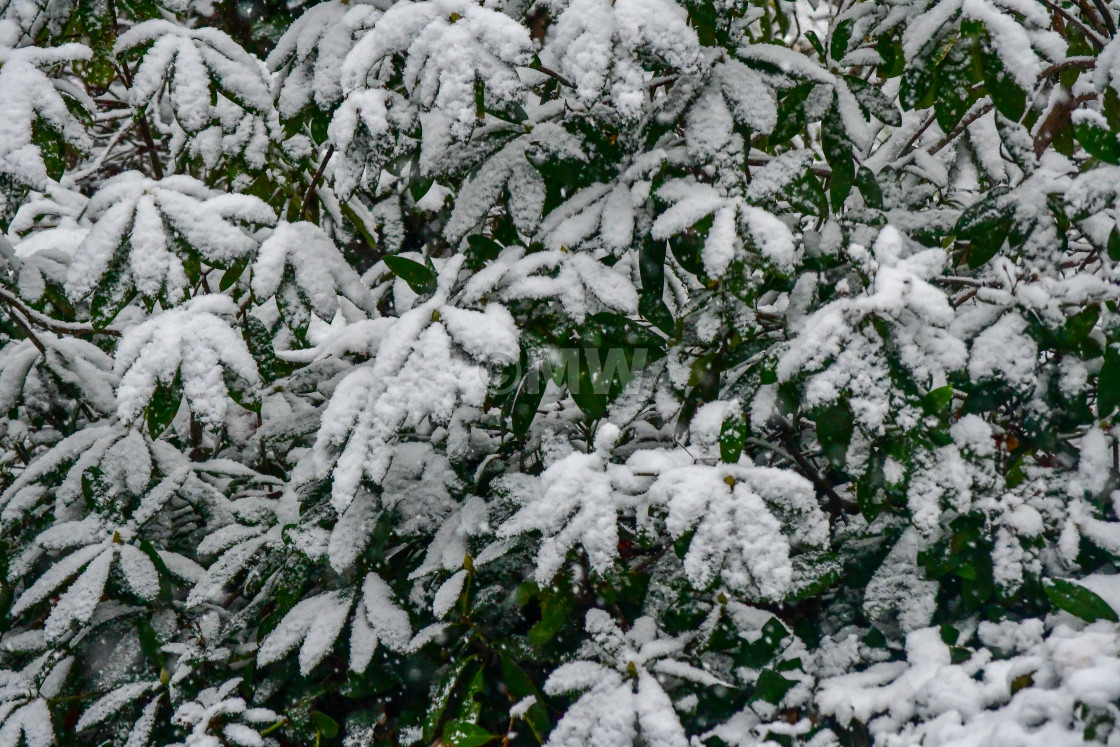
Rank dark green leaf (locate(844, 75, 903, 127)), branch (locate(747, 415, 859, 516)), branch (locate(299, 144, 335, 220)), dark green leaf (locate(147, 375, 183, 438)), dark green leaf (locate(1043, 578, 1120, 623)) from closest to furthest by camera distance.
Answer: dark green leaf (locate(1043, 578, 1120, 623)), dark green leaf (locate(147, 375, 183, 438)), dark green leaf (locate(844, 75, 903, 127)), branch (locate(747, 415, 859, 516)), branch (locate(299, 144, 335, 220))

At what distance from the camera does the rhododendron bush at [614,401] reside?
4.39ft

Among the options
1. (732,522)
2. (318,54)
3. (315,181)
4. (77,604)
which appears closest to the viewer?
(732,522)

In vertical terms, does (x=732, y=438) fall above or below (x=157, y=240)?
below

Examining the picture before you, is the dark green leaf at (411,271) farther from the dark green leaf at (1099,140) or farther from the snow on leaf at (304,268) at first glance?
the dark green leaf at (1099,140)

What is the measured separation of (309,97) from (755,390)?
3.47ft

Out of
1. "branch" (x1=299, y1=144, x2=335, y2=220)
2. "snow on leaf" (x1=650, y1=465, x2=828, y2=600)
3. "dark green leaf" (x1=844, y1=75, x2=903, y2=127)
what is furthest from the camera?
"branch" (x1=299, y1=144, x2=335, y2=220)

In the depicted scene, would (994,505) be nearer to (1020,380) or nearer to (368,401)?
(1020,380)

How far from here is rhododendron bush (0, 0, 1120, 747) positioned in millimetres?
1337

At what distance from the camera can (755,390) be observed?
1.51 metres

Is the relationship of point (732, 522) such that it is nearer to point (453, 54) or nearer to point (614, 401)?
point (614, 401)

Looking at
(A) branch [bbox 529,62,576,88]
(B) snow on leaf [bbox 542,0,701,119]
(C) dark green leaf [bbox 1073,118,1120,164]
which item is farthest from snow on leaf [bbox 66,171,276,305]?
(C) dark green leaf [bbox 1073,118,1120,164]

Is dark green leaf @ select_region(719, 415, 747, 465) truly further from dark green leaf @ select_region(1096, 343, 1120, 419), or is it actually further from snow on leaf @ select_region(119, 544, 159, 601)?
snow on leaf @ select_region(119, 544, 159, 601)

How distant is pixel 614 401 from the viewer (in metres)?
1.54

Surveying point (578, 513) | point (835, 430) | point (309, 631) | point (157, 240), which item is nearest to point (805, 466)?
point (835, 430)
